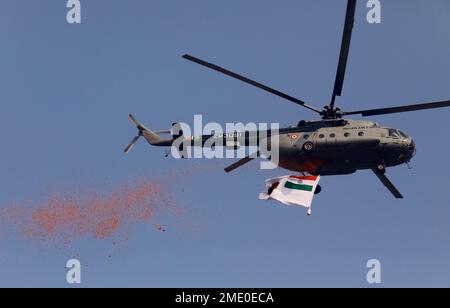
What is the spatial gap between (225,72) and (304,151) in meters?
5.79

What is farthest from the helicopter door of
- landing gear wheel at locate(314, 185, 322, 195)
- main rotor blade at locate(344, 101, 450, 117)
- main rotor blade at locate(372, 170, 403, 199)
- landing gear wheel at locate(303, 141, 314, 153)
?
landing gear wheel at locate(314, 185, 322, 195)

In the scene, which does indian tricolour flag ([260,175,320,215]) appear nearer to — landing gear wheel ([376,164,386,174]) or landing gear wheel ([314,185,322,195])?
landing gear wheel ([314,185,322,195])

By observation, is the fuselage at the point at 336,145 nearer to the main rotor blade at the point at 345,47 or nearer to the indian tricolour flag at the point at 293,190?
the indian tricolour flag at the point at 293,190

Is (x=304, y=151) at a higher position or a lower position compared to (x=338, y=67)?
lower

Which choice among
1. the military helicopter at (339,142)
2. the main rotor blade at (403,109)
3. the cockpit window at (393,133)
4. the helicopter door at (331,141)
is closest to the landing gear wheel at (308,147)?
the military helicopter at (339,142)

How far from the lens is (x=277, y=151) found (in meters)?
42.2

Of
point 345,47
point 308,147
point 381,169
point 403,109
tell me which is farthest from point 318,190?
point 345,47

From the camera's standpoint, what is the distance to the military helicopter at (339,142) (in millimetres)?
40438

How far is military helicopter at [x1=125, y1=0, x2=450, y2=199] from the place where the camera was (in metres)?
40.4

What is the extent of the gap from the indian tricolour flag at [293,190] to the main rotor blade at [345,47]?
15.4 feet
